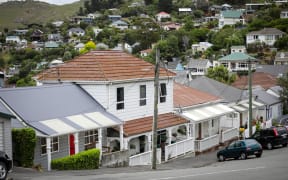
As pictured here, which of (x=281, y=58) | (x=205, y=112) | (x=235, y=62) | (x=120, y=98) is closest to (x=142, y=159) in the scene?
(x=120, y=98)

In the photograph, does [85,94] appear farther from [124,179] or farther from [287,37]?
[287,37]

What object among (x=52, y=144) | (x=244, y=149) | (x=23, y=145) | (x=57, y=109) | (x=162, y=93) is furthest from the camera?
(x=162, y=93)

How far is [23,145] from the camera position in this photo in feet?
75.8

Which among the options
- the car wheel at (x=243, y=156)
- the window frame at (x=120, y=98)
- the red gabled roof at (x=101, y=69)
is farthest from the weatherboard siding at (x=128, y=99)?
the car wheel at (x=243, y=156)

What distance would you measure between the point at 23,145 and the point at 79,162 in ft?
9.44

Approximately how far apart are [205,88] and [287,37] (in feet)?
300

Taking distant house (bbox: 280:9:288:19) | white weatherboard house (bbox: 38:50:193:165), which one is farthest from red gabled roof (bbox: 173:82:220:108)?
distant house (bbox: 280:9:288:19)

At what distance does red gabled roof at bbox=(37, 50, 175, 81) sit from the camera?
3069 centimetres

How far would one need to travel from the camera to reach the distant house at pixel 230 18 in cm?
18227

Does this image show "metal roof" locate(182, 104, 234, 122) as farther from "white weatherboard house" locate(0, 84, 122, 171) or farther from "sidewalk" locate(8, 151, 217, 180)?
"white weatherboard house" locate(0, 84, 122, 171)

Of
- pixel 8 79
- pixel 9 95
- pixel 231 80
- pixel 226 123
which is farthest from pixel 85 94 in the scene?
pixel 231 80

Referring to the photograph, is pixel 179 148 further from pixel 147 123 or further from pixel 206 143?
pixel 206 143

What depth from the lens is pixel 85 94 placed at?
30.3 meters

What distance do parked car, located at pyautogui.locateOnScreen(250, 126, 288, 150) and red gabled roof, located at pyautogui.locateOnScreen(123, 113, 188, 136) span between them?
5.56 meters
